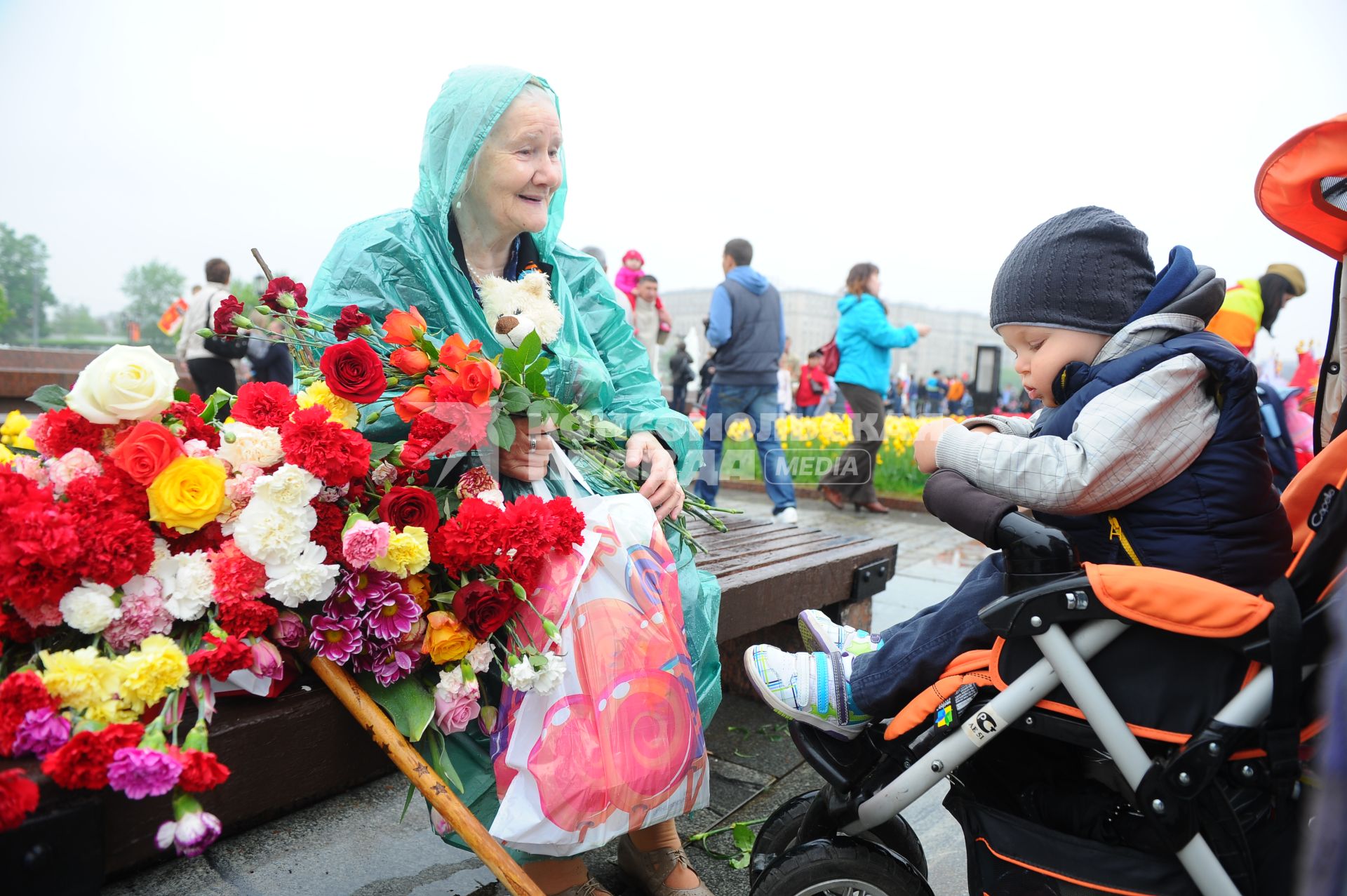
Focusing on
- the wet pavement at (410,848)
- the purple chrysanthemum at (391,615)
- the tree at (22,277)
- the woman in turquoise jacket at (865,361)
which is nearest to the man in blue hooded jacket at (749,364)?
the woman in turquoise jacket at (865,361)

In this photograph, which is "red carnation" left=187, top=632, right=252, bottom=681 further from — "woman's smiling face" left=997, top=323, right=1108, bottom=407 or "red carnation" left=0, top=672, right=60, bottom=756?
"woman's smiling face" left=997, top=323, right=1108, bottom=407

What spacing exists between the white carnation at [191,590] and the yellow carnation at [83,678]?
118 mm

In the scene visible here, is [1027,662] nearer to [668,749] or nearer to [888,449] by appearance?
[668,749]

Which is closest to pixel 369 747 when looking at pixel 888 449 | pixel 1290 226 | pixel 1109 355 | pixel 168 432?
pixel 168 432

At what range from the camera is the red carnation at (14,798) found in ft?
3.17

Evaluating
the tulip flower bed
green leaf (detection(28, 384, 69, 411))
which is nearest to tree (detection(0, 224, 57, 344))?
the tulip flower bed

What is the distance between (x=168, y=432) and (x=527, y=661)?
660 mm

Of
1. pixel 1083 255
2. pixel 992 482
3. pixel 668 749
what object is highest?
pixel 1083 255

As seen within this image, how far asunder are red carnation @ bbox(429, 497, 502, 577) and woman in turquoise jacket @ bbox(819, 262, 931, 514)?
5.34 meters

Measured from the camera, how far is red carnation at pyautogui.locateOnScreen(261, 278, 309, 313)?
63.4 inches

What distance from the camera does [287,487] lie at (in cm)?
128

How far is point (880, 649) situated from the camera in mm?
1568

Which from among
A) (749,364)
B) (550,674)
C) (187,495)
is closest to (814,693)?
(550,674)

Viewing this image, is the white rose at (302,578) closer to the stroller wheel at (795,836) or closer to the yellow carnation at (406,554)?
the yellow carnation at (406,554)
